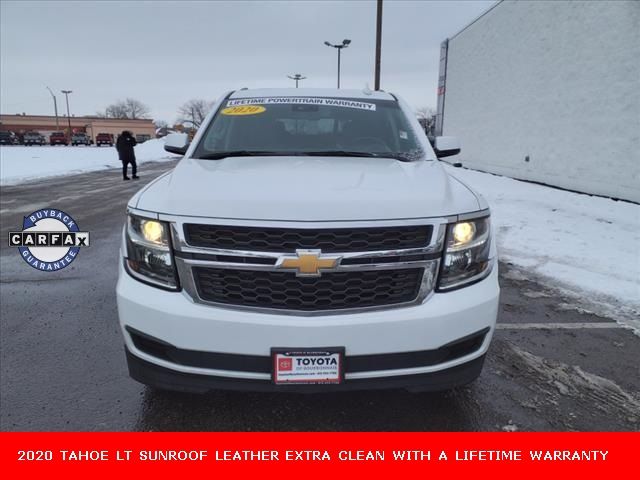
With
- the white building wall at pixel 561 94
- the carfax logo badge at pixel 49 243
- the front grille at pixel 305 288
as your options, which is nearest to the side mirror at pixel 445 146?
the front grille at pixel 305 288

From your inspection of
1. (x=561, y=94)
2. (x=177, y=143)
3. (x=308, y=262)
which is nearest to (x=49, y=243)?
(x=177, y=143)

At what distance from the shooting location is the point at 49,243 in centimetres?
496

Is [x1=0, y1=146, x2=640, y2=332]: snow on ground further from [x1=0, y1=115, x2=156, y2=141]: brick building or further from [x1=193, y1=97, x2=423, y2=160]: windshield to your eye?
[x1=0, y1=115, x2=156, y2=141]: brick building

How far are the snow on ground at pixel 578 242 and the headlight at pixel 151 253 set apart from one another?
2.50 m

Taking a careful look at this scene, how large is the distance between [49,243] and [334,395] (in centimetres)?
395

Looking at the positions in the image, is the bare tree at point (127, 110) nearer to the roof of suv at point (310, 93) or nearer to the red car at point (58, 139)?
the red car at point (58, 139)

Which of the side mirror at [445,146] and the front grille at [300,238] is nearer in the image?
the front grille at [300,238]

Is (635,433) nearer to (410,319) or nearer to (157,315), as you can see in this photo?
(410,319)

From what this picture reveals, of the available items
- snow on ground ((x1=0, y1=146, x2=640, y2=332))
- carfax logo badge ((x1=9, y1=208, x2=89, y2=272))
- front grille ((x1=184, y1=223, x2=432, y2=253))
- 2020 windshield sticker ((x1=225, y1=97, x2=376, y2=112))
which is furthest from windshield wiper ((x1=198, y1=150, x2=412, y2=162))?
carfax logo badge ((x1=9, y1=208, x2=89, y2=272))

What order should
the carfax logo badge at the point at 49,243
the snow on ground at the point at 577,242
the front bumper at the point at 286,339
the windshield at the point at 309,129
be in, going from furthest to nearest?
the carfax logo badge at the point at 49,243, the snow on ground at the point at 577,242, the windshield at the point at 309,129, the front bumper at the point at 286,339

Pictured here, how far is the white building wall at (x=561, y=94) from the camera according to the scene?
981 centimetres

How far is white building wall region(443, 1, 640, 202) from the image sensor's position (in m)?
9.81

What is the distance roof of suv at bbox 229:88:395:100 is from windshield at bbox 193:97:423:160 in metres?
0.11

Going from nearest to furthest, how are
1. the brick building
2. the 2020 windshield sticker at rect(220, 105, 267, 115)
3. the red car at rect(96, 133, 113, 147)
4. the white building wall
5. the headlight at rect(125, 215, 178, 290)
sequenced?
the headlight at rect(125, 215, 178, 290)
the 2020 windshield sticker at rect(220, 105, 267, 115)
the white building wall
the red car at rect(96, 133, 113, 147)
the brick building
